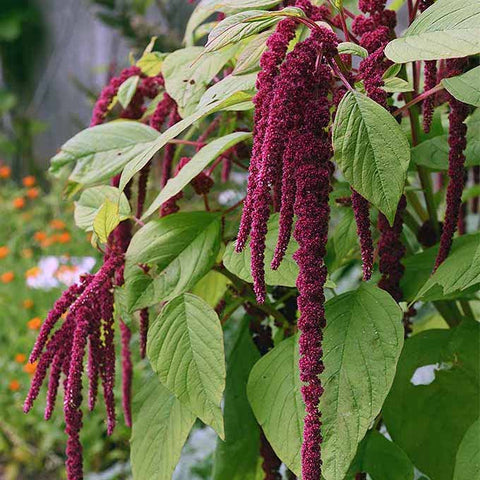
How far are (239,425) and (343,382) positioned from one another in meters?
0.30

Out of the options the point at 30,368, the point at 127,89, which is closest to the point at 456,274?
the point at 127,89

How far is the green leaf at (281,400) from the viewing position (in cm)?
68

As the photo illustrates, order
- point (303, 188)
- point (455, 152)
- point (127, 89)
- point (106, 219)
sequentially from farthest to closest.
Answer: point (127, 89)
point (106, 219)
point (455, 152)
point (303, 188)

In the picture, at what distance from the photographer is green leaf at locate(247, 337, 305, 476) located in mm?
679

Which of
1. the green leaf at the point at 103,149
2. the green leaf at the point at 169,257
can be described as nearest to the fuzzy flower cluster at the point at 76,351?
the green leaf at the point at 169,257

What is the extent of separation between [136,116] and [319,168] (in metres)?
0.47

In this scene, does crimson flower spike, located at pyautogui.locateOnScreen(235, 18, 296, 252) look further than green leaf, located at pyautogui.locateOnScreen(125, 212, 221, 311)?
No

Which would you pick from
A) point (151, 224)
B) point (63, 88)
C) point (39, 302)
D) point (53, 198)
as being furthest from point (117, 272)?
point (63, 88)

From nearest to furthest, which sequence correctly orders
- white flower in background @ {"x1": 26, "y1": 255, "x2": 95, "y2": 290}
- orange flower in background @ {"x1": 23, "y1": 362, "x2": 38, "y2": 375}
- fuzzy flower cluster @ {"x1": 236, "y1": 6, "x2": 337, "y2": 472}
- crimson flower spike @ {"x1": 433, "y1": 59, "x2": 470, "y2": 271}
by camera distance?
fuzzy flower cluster @ {"x1": 236, "y1": 6, "x2": 337, "y2": 472}
crimson flower spike @ {"x1": 433, "y1": 59, "x2": 470, "y2": 271}
orange flower in background @ {"x1": 23, "y1": 362, "x2": 38, "y2": 375}
white flower in background @ {"x1": 26, "y1": 255, "x2": 95, "y2": 290}

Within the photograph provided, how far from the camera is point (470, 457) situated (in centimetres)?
68

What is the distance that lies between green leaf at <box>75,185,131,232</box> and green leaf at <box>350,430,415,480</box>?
1.17 ft

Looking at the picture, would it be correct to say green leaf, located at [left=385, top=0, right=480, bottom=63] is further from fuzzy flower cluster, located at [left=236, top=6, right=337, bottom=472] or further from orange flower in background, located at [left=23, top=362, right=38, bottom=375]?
orange flower in background, located at [left=23, top=362, right=38, bottom=375]

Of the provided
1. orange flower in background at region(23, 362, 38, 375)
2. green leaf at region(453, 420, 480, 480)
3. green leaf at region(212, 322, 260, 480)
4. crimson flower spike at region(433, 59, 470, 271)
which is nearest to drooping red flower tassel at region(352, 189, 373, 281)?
crimson flower spike at region(433, 59, 470, 271)

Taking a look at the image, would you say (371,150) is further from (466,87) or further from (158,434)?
(158,434)
